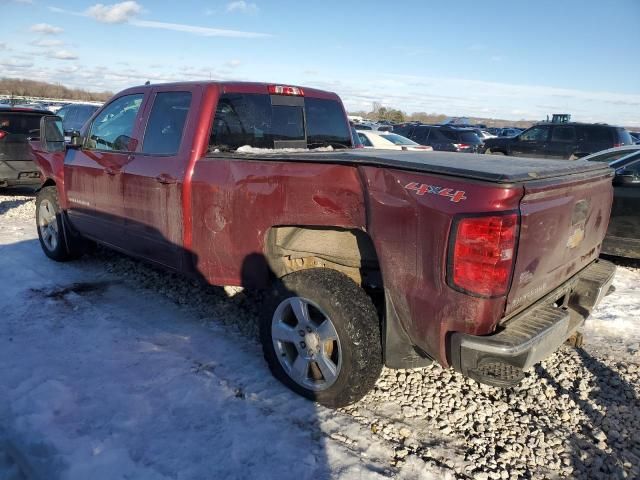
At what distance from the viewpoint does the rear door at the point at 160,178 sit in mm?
3684

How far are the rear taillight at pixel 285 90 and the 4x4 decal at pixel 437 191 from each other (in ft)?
6.92

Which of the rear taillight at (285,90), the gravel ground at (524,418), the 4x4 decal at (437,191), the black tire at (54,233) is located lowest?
the gravel ground at (524,418)

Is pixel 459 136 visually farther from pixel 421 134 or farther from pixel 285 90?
pixel 285 90

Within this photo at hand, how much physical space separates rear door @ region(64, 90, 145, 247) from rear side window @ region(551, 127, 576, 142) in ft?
43.4

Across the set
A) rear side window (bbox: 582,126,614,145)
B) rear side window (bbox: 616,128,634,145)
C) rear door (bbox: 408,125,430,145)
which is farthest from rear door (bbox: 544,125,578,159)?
rear door (bbox: 408,125,430,145)

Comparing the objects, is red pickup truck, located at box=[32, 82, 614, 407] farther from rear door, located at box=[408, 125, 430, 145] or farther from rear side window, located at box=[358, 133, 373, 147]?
rear door, located at box=[408, 125, 430, 145]

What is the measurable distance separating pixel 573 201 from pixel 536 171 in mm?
438

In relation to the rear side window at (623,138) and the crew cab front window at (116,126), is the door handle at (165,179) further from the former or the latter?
the rear side window at (623,138)

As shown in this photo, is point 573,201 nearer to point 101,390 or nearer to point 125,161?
point 101,390

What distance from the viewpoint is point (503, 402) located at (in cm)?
324

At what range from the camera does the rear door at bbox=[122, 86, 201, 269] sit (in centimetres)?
368

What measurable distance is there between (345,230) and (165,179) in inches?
61.0

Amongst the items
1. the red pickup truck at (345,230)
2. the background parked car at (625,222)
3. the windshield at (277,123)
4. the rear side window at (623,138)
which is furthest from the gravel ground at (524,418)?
the rear side window at (623,138)

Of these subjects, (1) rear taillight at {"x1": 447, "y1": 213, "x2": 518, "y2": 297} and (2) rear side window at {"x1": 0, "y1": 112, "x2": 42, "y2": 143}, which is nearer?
(1) rear taillight at {"x1": 447, "y1": 213, "x2": 518, "y2": 297}
